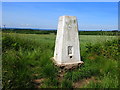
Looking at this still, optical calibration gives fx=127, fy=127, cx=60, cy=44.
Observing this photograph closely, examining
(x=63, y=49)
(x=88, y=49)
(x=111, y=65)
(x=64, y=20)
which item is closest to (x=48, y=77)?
(x=63, y=49)

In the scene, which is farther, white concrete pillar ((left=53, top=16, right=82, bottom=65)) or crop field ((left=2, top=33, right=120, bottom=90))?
white concrete pillar ((left=53, top=16, right=82, bottom=65))

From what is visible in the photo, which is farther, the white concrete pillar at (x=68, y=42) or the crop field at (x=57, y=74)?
the white concrete pillar at (x=68, y=42)

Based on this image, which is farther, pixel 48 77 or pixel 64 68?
pixel 64 68

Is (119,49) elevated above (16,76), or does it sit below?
above

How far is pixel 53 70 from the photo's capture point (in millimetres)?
3947

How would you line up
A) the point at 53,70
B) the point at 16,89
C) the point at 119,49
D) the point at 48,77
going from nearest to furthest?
1. the point at 16,89
2. the point at 48,77
3. the point at 53,70
4. the point at 119,49

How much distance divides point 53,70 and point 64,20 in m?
1.62

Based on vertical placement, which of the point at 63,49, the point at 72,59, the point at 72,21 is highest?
the point at 72,21

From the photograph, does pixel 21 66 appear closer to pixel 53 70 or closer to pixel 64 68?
pixel 53 70

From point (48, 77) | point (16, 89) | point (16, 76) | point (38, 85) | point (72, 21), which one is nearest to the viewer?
point (16, 89)

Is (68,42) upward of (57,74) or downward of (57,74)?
upward

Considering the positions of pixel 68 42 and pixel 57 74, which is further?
pixel 68 42

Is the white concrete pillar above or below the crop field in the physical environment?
above

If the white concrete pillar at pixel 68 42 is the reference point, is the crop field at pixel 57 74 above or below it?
below
